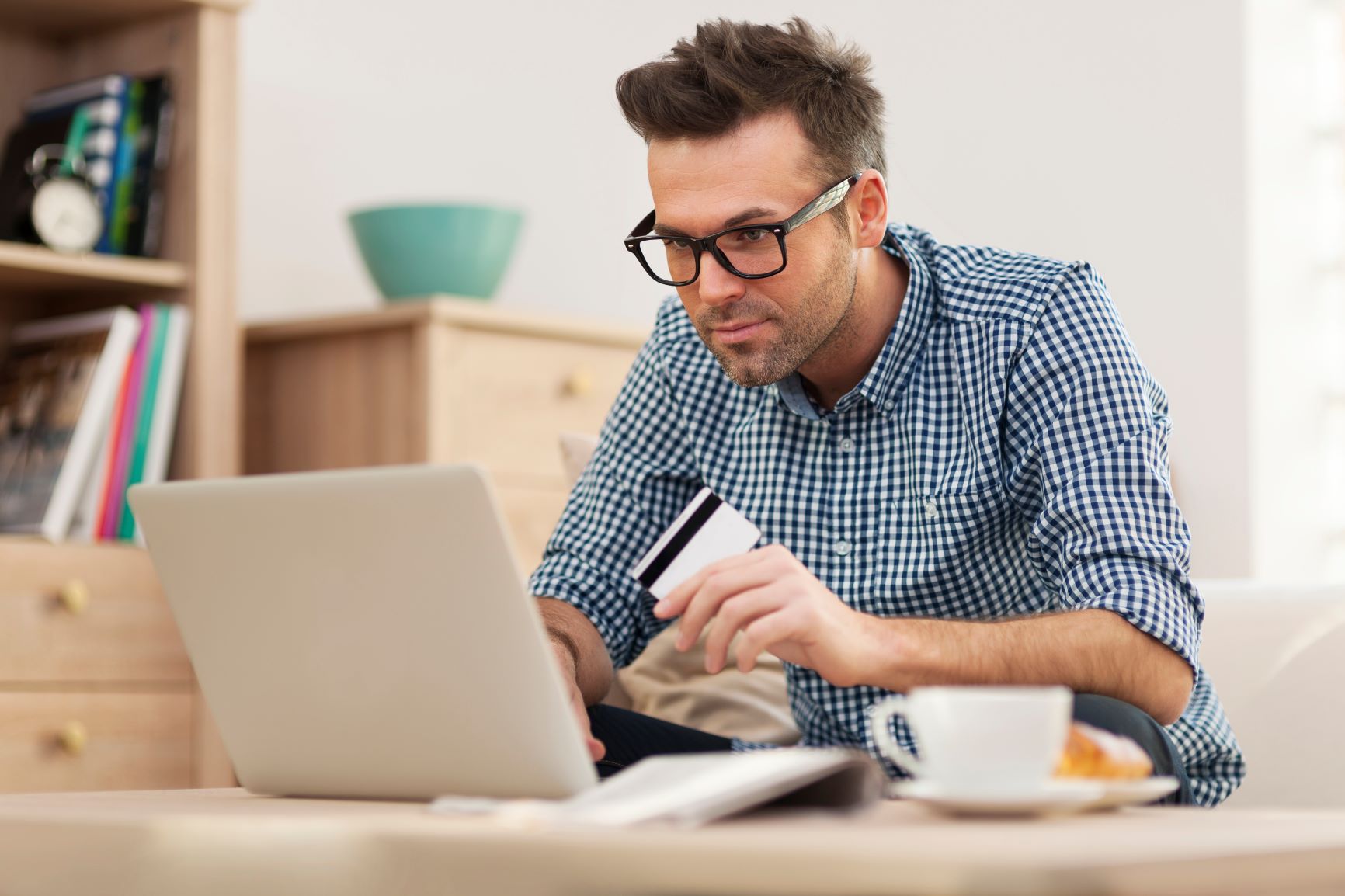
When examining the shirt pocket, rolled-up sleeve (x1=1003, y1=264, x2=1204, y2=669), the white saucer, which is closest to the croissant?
the white saucer

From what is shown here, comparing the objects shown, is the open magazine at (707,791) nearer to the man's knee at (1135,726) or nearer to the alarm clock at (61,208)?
the man's knee at (1135,726)

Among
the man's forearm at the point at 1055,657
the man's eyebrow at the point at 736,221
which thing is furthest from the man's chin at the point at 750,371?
the man's forearm at the point at 1055,657

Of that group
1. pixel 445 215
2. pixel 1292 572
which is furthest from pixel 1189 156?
pixel 445 215

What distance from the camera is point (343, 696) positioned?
0.96 meters

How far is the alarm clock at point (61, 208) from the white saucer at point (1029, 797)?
76.3 inches

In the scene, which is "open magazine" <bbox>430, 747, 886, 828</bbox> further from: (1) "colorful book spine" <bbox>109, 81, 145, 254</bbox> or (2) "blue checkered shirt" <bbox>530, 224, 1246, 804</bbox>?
(1) "colorful book spine" <bbox>109, 81, 145, 254</bbox>

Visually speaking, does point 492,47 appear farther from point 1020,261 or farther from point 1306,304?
point 1020,261

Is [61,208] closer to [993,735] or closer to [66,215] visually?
[66,215]

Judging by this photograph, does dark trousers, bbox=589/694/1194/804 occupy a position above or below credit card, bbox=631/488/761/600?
below

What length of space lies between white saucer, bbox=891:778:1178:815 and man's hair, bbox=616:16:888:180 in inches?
31.9

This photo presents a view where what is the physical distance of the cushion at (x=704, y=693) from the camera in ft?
5.74

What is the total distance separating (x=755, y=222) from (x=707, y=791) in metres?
0.80

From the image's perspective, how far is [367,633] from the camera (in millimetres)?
922

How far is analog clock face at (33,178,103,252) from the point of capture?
2.42 metres
